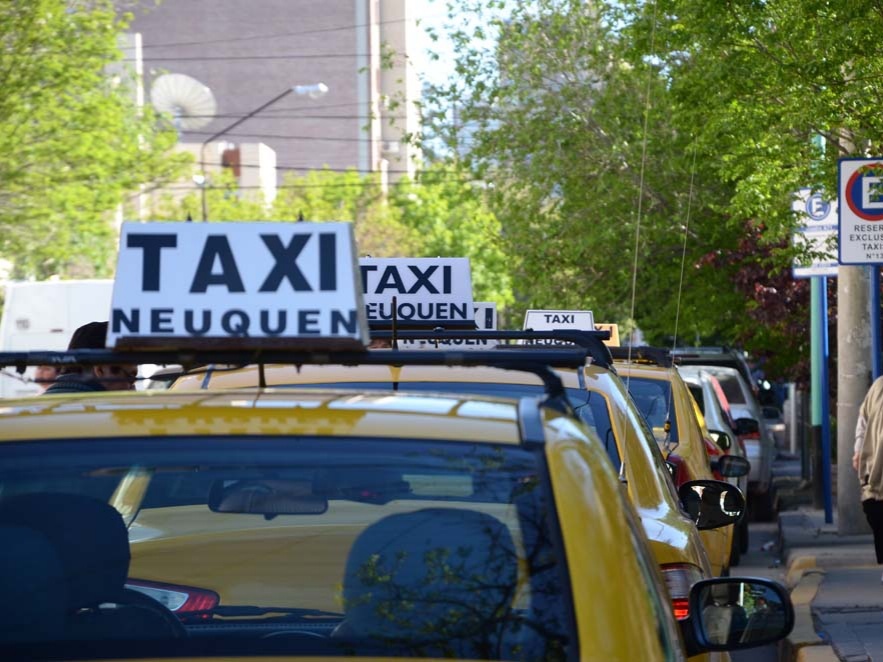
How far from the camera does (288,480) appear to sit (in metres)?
3.08

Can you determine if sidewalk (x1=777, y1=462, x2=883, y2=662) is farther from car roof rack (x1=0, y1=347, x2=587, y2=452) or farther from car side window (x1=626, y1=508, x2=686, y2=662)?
car roof rack (x1=0, y1=347, x2=587, y2=452)

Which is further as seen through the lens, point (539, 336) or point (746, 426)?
point (746, 426)

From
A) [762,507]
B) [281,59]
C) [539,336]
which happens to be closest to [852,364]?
[762,507]

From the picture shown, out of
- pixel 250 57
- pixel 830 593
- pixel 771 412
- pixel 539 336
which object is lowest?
pixel 830 593

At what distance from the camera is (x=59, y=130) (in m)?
26.2

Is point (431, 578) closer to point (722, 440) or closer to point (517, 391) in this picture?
point (517, 391)

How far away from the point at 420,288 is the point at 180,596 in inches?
234

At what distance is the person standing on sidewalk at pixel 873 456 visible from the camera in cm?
1064

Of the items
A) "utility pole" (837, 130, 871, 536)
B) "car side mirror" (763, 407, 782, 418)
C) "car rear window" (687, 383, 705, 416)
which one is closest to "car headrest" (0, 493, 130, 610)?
"car rear window" (687, 383, 705, 416)

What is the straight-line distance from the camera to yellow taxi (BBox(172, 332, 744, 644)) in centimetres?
520

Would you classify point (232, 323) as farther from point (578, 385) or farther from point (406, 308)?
point (406, 308)

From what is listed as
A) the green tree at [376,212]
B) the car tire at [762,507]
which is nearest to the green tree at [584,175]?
the car tire at [762,507]

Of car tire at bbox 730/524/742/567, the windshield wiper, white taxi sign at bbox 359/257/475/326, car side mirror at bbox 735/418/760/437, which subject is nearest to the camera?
the windshield wiper

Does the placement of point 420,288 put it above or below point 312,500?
above
